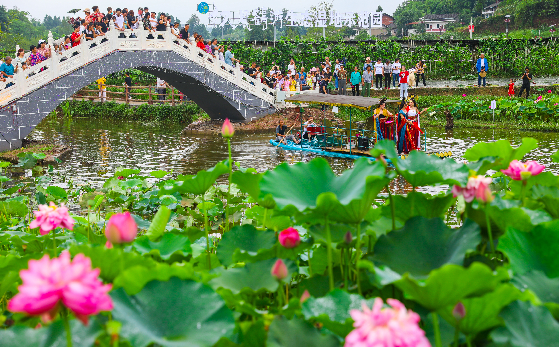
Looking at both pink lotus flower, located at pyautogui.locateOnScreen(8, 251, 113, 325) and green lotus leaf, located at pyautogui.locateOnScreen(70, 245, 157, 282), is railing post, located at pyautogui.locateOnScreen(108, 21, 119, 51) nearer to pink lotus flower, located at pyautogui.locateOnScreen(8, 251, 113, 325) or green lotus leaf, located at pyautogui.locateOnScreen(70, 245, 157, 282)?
green lotus leaf, located at pyautogui.locateOnScreen(70, 245, 157, 282)

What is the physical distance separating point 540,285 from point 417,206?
0.94 meters

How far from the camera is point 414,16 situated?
277 feet

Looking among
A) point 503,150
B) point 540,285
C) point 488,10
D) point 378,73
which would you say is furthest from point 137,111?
point 488,10

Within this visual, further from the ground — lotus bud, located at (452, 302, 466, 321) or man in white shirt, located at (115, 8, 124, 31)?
man in white shirt, located at (115, 8, 124, 31)

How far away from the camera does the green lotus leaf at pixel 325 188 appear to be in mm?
2568

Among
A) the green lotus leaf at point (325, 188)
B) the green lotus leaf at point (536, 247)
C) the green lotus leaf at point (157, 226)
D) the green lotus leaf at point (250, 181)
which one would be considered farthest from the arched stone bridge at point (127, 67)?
the green lotus leaf at point (536, 247)

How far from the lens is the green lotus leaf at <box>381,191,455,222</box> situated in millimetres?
3039

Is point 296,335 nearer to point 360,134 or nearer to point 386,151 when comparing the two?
point 386,151

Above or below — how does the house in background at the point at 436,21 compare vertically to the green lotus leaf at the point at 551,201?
above

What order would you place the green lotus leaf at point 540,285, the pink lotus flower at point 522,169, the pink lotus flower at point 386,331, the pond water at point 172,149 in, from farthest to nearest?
the pond water at point 172,149 < the pink lotus flower at point 522,169 < the green lotus leaf at point 540,285 < the pink lotus flower at point 386,331

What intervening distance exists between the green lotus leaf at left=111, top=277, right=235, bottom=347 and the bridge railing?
699 inches

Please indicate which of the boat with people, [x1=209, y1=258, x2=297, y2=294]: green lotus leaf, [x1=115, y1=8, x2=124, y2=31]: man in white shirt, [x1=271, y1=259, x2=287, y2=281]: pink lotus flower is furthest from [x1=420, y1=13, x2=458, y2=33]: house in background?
[x1=271, y1=259, x2=287, y2=281]: pink lotus flower

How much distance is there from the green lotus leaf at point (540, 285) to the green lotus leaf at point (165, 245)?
1773 millimetres

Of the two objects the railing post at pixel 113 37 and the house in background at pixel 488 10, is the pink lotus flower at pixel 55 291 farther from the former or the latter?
the house in background at pixel 488 10
